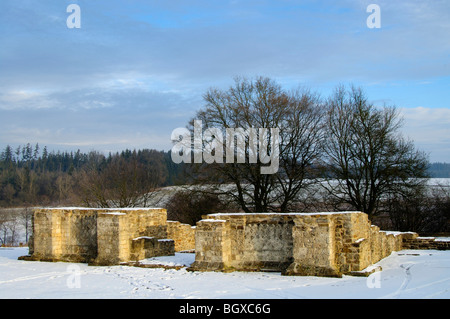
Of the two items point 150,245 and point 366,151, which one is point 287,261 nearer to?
point 150,245

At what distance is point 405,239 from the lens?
20.4m

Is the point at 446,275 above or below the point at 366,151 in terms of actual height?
below

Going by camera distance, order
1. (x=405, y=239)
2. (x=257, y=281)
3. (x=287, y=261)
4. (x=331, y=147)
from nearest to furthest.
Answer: (x=257, y=281)
(x=287, y=261)
(x=405, y=239)
(x=331, y=147)

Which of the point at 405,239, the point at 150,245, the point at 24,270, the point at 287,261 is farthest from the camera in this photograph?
the point at 405,239

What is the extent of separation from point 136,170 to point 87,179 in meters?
4.45

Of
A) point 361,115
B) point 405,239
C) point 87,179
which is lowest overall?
point 405,239

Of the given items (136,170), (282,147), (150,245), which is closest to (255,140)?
(282,147)

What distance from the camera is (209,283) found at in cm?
1126
